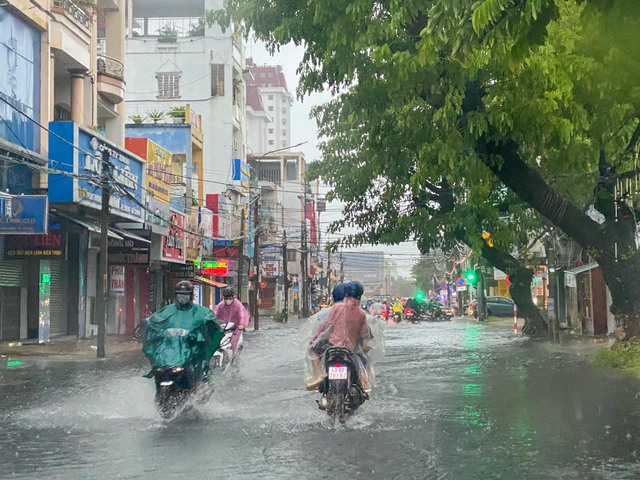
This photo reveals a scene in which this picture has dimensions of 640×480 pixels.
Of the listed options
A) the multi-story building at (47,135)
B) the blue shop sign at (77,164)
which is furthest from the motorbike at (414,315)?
the blue shop sign at (77,164)

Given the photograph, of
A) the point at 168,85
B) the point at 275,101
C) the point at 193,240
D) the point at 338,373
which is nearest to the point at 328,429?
the point at 338,373

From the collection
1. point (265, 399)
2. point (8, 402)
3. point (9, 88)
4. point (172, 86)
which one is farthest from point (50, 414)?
point (172, 86)

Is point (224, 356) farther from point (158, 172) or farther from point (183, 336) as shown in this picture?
point (158, 172)

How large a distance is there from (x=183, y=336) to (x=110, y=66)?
22236 millimetres

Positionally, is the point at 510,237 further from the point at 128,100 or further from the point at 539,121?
the point at 128,100

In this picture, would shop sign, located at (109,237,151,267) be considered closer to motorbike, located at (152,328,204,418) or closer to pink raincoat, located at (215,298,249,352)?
pink raincoat, located at (215,298,249,352)

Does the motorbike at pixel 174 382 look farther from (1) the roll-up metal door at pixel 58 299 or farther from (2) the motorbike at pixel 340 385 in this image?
(1) the roll-up metal door at pixel 58 299

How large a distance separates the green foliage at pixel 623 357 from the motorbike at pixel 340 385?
8.14m

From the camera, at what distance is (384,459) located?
7.36m

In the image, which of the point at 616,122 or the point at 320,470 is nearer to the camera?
the point at 320,470

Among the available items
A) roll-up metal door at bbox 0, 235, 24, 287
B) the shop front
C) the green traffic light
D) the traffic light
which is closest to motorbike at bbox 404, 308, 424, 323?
the traffic light

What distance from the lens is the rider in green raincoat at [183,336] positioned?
979 cm

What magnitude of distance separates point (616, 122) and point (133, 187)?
17.5m

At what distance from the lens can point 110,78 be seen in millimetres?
29312
